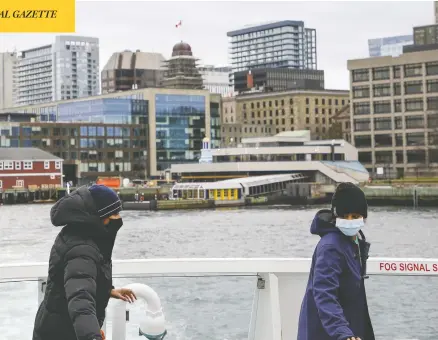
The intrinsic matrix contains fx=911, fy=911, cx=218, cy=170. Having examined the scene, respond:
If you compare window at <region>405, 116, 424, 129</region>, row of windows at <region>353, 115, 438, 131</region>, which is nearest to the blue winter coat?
row of windows at <region>353, 115, 438, 131</region>

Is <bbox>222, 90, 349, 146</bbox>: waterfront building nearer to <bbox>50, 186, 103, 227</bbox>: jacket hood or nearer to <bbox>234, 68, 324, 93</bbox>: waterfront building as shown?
<bbox>234, 68, 324, 93</bbox>: waterfront building

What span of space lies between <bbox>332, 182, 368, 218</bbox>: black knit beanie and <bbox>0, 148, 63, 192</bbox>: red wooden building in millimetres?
76742

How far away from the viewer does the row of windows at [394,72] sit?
84.5 m

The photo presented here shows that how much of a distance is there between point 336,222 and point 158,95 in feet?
312

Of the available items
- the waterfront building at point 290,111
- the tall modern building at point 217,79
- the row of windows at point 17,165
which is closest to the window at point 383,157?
the row of windows at point 17,165

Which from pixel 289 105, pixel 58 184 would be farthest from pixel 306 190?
pixel 289 105

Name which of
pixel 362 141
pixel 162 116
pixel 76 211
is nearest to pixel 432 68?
pixel 362 141

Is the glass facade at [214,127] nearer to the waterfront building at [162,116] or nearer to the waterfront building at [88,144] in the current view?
the waterfront building at [162,116]

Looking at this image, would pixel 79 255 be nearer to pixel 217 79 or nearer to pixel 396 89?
pixel 396 89

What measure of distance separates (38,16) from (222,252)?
27.0m

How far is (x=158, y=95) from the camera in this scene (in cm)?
9781

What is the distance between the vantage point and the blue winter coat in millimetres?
3252

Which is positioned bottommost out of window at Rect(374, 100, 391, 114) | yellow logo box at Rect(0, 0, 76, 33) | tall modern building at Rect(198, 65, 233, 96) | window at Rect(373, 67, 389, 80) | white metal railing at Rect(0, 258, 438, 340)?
white metal railing at Rect(0, 258, 438, 340)

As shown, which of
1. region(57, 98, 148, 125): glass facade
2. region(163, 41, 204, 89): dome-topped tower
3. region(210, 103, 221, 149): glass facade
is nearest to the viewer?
region(57, 98, 148, 125): glass facade
